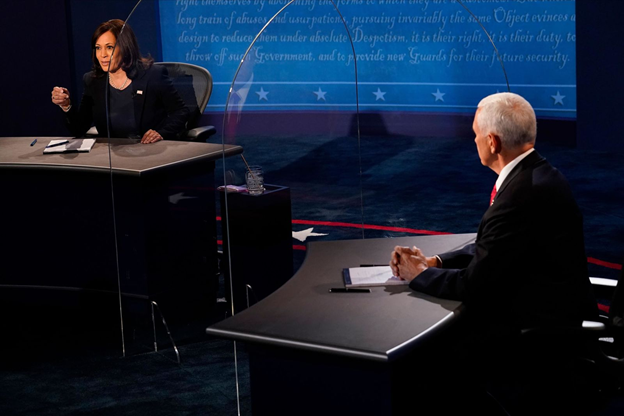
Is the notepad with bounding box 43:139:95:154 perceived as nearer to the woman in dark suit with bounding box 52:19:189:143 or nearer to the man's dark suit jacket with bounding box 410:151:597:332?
the woman in dark suit with bounding box 52:19:189:143

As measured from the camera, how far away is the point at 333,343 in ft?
7.04

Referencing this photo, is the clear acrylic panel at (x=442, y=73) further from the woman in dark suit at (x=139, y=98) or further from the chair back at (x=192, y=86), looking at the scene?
the woman in dark suit at (x=139, y=98)

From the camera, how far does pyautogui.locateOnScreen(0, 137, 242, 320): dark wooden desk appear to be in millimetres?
3918

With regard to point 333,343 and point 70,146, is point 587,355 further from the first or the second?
point 70,146

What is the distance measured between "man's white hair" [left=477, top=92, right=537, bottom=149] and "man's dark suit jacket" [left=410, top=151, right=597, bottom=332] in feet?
0.22

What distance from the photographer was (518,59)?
27.7 feet

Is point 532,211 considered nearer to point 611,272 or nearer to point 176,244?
point 176,244

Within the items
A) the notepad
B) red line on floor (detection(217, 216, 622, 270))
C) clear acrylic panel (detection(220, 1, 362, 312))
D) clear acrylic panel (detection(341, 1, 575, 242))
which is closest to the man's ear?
clear acrylic panel (detection(220, 1, 362, 312))

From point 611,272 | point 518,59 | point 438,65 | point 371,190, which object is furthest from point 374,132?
point 611,272

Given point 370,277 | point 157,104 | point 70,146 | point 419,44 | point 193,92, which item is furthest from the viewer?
point 419,44

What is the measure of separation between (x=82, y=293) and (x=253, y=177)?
147 cm

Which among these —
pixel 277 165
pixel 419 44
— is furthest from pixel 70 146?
pixel 419 44

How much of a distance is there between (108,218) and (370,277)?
1.93m

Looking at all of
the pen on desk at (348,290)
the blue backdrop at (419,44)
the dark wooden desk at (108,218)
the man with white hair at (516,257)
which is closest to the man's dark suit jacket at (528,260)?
the man with white hair at (516,257)
